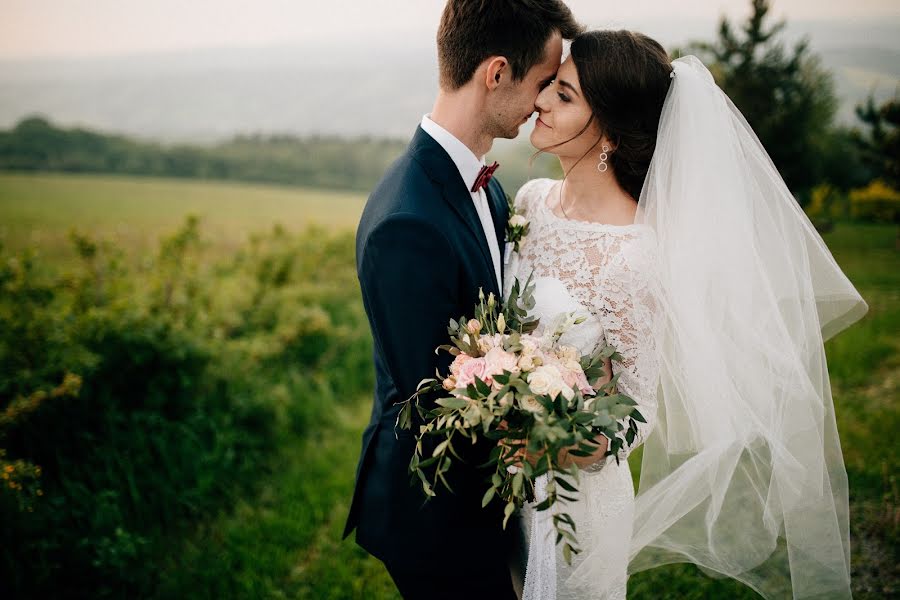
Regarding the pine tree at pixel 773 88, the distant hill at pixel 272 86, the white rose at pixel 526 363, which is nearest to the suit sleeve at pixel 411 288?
the white rose at pixel 526 363

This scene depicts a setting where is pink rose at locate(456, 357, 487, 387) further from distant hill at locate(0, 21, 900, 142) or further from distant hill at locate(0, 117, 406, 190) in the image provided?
distant hill at locate(0, 117, 406, 190)

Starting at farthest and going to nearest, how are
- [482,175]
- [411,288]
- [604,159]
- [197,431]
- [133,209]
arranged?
[133,209], [197,431], [604,159], [482,175], [411,288]

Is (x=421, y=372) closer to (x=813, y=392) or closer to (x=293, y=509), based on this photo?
(x=813, y=392)

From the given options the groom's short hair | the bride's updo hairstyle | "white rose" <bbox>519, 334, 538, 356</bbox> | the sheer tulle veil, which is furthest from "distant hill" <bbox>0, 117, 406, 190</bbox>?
the sheer tulle veil

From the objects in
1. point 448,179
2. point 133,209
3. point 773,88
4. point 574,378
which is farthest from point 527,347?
point 773,88

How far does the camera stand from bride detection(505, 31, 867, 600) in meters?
2.31

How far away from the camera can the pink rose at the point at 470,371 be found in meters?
1.78

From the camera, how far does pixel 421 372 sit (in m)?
2.04

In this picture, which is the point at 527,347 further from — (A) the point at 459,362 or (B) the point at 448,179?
(B) the point at 448,179

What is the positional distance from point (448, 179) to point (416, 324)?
0.66m

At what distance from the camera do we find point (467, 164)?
2355 mm

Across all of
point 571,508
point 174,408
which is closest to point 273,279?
point 174,408

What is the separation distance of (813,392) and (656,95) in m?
1.52

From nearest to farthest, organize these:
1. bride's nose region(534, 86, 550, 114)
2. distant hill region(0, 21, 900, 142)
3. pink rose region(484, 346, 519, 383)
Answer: pink rose region(484, 346, 519, 383) < bride's nose region(534, 86, 550, 114) < distant hill region(0, 21, 900, 142)
